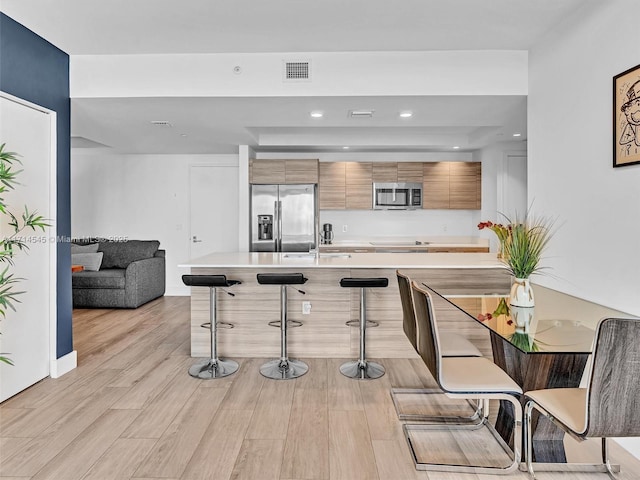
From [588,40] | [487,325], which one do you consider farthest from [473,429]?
[588,40]

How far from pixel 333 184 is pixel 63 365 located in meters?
4.13

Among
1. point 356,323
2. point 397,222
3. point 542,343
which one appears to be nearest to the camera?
point 542,343

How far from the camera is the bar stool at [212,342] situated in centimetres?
337

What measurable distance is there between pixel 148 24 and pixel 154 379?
2637 mm

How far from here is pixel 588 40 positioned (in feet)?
8.71

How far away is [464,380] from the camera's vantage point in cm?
203

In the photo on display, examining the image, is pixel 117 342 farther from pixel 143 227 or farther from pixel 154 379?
pixel 143 227

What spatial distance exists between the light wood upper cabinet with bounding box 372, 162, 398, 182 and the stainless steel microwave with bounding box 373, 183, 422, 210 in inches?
3.0

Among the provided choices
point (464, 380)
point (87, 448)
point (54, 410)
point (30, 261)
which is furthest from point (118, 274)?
→ point (464, 380)

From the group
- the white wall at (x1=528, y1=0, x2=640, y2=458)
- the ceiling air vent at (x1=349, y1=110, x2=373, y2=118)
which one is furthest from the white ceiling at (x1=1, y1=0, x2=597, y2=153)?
the white wall at (x1=528, y1=0, x2=640, y2=458)

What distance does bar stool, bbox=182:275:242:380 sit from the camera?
337 centimetres

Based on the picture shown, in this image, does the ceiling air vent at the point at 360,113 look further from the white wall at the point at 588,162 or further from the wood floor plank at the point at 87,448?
the wood floor plank at the point at 87,448

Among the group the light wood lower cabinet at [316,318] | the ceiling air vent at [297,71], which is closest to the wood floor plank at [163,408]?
the light wood lower cabinet at [316,318]

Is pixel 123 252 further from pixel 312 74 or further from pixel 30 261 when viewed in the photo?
pixel 312 74
